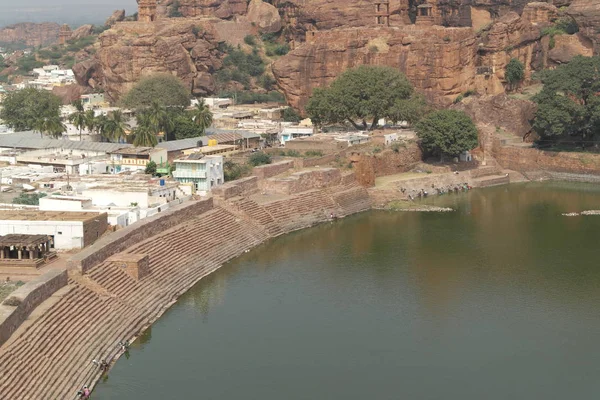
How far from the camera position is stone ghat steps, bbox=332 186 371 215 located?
37906 mm

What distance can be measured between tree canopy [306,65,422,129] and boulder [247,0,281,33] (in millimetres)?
20097

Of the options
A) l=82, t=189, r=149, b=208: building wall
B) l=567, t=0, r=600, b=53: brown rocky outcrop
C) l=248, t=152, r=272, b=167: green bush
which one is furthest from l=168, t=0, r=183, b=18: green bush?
l=82, t=189, r=149, b=208: building wall

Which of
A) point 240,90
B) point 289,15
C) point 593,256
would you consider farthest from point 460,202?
point 289,15

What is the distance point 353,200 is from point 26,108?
1995 centimetres

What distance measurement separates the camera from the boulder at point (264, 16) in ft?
221

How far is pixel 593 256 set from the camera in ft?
102

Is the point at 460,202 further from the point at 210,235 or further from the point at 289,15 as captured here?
the point at 289,15

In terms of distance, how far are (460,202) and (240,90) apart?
25414mm

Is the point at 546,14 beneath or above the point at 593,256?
above

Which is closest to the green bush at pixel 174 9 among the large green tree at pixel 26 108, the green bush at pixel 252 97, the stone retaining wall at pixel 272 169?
the green bush at pixel 252 97

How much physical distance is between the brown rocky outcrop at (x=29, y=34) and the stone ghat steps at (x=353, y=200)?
130790mm

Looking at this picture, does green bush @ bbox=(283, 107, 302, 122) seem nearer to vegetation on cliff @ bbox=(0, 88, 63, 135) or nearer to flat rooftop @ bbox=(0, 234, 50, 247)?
vegetation on cliff @ bbox=(0, 88, 63, 135)

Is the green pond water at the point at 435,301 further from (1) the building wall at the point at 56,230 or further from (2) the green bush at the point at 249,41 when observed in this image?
(2) the green bush at the point at 249,41

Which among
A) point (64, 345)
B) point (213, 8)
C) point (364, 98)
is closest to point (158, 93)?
point (364, 98)
